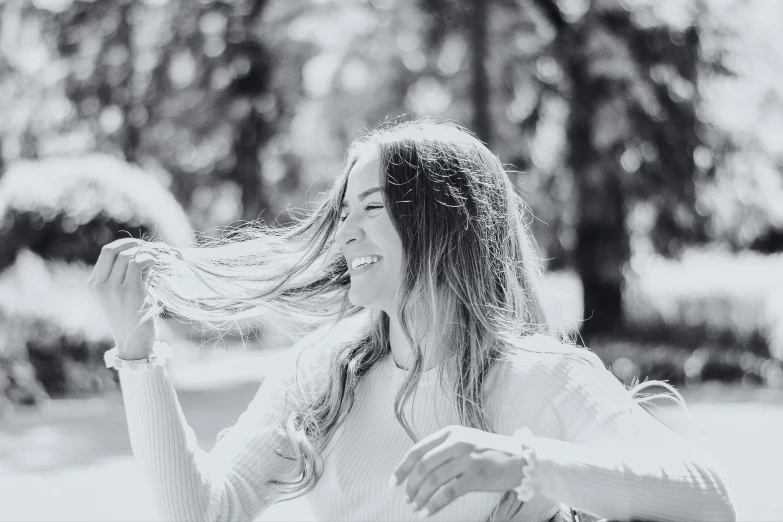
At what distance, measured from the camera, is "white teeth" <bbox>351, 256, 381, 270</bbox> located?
7.82ft

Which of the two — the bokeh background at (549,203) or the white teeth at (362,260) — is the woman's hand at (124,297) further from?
the bokeh background at (549,203)

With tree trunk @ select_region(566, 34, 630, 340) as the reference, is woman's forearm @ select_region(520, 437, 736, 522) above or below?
above

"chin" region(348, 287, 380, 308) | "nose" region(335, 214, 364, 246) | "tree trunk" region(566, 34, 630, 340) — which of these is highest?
"nose" region(335, 214, 364, 246)

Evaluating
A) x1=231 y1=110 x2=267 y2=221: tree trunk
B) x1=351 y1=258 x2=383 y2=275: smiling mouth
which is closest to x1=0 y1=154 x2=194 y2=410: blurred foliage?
x1=351 y1=258 x2=383 y2=275: smiling mouth

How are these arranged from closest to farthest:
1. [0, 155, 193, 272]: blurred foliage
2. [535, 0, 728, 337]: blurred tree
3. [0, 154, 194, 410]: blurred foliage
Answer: [0, 154, 194, 410]: blurred foliage → [0, 155, 193, 272]: blurred foliage → [535, 0, 728, 337]: blurred tree

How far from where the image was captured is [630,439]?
192 cm

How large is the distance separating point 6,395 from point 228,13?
48.4 feet

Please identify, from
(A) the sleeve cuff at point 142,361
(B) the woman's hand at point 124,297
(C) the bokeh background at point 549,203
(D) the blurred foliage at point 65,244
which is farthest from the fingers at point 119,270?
(D) the blurred foliage at point 65,244

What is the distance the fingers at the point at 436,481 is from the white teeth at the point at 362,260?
83 cm

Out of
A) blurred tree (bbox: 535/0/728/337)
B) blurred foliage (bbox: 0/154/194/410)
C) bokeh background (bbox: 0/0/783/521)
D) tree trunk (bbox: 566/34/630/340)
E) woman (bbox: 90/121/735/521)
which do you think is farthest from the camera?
tree trunk (bbox: 566/34/630/340)

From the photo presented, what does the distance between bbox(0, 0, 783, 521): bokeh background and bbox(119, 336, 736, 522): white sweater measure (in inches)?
123

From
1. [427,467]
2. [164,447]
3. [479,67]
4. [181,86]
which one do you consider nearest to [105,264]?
[164,447]

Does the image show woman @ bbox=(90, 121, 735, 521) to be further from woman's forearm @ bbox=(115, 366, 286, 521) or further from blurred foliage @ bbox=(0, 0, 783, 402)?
blurred foliage @ bbox=(0, 0, 783, 402)

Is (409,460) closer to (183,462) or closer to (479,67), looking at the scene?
(183,462)
